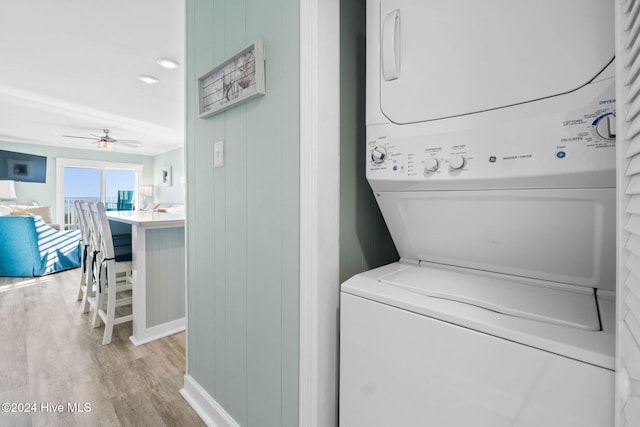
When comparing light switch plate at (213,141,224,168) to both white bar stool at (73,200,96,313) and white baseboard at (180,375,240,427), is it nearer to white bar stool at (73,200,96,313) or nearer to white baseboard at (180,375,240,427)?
white baseboard at (180,375,240,427)

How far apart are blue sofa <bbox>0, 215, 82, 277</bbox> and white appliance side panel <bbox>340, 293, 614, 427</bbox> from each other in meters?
4.78

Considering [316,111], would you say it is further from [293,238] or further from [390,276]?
[390,276]

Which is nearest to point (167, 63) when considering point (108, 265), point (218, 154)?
point (108, 265)

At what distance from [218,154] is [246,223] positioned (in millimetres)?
379

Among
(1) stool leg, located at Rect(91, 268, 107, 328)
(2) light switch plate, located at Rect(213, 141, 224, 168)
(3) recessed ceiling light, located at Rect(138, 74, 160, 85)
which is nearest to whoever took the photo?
(2) light switch plate, located at Rect(213, 141, 224, 168)

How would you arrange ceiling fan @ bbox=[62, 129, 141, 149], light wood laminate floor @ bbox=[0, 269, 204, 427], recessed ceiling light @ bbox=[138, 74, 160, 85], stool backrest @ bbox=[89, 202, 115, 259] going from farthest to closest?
1. ceiling fan @ bbox=[62, 129, 141, 149]
2. recessed ceiling light @ bbox=[138, 74, 160, 85]
3. stool backrest @ bbox=[89, 202, 115, 259]
4. light wood laminate floor @ bbox=[0, 269, 204, 427]

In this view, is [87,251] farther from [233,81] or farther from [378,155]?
[378,155]

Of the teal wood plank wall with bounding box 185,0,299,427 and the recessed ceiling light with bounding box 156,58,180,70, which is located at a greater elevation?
the recessed ceiling light with bounding box 156,58,180,70

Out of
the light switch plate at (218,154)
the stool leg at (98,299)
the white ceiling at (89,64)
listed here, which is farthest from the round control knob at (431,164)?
the stool leg at (98,299)

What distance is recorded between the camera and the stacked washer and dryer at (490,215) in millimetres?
574

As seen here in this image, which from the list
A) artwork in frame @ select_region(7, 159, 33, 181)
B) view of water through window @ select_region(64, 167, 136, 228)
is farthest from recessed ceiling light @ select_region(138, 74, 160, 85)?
artwork in frame @ select_region(7, 159, 33, 181)

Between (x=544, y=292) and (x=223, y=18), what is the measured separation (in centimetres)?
156

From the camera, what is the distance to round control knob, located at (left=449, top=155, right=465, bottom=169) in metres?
0.76

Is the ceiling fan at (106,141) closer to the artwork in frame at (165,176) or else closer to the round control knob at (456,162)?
the artwork in frame at (165,176)
